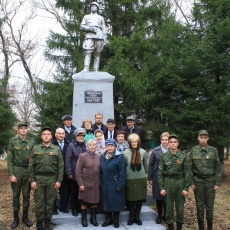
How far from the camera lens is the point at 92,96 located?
314 inches

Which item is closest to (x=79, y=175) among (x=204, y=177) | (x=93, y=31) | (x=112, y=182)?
(x=112, y=182)

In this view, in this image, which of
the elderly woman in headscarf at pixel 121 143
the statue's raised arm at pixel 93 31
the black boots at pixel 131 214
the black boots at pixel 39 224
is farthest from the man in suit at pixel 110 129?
the statue's raised arm at pixel 93 31

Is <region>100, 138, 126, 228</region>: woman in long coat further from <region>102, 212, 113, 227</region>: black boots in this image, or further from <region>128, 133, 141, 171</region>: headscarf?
<region>128, 133, 141, 171</region>: headscarf

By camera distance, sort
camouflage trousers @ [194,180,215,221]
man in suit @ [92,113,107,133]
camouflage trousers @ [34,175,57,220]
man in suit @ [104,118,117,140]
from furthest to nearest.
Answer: man in suit @ [92,113,107,133], man in suit @ [104,118,117,140], camouflage trousers @ [194,180,215,221], camouflage trousers @ [34,175,57,220]

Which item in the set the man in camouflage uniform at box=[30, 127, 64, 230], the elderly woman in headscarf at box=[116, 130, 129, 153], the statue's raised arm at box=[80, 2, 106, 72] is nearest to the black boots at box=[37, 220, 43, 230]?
the man in camouflage uniform at box=[30, 127, 64, 230]

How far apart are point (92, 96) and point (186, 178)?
389 centimetres

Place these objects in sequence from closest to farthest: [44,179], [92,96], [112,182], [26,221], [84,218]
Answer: [44,179] → [112,182] → [84,218] → [26,221] → [92,96]

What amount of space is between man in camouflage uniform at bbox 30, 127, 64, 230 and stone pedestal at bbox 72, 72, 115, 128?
3.24m

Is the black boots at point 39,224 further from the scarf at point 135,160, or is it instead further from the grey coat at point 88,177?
the scarf at point 135,160

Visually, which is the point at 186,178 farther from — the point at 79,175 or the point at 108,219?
the point at 79,175

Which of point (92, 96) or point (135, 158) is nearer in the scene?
point (135, 158)

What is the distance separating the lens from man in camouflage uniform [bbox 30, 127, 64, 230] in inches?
181

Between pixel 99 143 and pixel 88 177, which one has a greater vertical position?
pixel 99 143

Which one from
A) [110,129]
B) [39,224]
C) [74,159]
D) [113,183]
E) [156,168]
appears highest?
[110,129]
